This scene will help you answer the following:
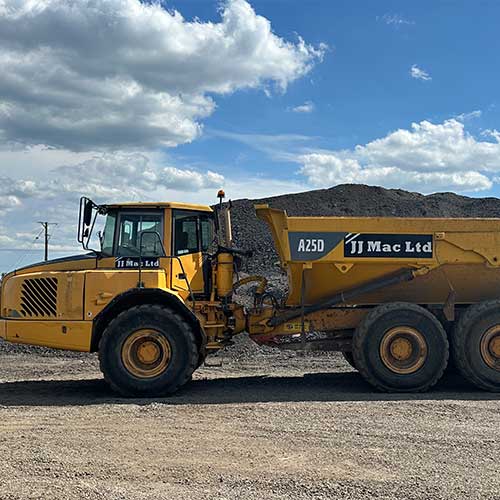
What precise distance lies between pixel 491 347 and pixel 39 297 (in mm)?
5986

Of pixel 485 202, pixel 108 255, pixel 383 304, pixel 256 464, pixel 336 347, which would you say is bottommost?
pixel 256 464

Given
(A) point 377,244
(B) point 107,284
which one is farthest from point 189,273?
(A) point 377,244

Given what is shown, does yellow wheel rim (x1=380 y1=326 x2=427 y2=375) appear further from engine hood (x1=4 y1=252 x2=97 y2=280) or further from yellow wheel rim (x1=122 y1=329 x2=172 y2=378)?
engine hood (x1=4 y1=252 x2=97 y2=280)

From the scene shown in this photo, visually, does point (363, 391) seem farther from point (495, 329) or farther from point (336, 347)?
point (495, 329)

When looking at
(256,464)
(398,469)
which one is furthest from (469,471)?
(256,464)

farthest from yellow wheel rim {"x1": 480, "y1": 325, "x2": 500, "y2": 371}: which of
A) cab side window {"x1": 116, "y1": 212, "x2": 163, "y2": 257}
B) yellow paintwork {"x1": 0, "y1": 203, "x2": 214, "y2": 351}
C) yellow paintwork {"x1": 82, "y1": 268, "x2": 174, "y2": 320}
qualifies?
cab side window {"x1": 116, "y1": 212, "x2": 163, "y2": 257}

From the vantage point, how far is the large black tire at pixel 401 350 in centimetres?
852

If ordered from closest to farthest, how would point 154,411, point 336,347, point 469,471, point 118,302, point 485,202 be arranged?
point 469,471 → point 154,411 → point 118,302 → point 336,347 → point 485,202

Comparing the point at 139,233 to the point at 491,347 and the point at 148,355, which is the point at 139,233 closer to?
the point at 148,355

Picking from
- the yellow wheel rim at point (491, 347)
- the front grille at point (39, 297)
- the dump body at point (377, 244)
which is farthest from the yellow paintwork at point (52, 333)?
the yellow wheel rim at point (491, 347)

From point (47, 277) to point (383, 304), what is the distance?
14.7ft

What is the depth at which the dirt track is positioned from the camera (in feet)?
15.8

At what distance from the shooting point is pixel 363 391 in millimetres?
8758

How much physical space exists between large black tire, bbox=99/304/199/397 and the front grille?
829mm
